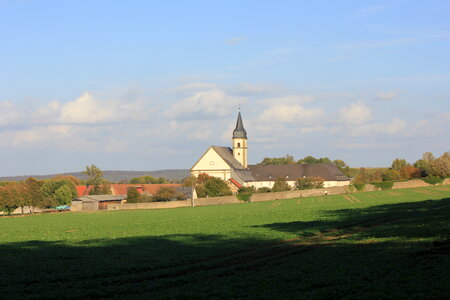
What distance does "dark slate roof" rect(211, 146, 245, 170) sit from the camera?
146 meters

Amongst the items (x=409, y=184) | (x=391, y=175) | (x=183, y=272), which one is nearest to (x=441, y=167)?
(x=409, y=184)

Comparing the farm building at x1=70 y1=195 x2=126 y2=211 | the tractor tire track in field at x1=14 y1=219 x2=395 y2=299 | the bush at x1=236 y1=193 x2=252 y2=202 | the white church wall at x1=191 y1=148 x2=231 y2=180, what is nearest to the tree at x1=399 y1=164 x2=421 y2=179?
the white church wall at x1=191 y1=148 x2=231 y2=180

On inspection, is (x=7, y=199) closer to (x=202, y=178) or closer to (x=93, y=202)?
(x=93, y=202)

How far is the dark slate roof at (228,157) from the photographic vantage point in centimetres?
14621

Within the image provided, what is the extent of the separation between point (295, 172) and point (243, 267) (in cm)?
12876

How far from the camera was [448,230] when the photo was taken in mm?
31844

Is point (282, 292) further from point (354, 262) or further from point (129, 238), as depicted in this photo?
point (129, 238)

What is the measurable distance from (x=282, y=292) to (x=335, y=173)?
441ft

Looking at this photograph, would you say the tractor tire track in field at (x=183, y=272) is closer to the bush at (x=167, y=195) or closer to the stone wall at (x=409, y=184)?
the stone wall at (x=409, y=184)

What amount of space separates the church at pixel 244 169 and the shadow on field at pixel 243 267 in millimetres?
107861

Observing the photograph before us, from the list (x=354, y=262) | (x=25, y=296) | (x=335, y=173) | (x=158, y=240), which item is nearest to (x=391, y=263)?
(x=354, y=262)

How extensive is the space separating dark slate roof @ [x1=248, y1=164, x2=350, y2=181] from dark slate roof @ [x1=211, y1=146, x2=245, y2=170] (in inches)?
212

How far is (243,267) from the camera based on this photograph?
25047 mm

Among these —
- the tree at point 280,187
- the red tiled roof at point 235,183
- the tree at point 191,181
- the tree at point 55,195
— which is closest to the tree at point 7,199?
the tree at point 55,195
